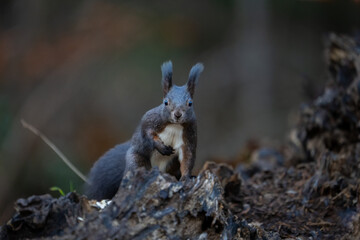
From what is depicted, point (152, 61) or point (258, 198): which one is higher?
point (152, 61)

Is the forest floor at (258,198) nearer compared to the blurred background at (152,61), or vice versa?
the forest floor at (258,198)

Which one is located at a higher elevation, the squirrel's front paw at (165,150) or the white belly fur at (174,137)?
the white belly fur at (174,137)

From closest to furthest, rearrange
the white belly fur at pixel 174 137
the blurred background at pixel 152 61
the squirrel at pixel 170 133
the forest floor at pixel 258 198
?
the forest floor at pixel 258 198 < the squirrel at pixel 170 133 < the white belly fur at pixel 174 137 < the blurred background at pixel 152 61

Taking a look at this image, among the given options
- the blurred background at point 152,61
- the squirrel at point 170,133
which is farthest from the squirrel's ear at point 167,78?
the blurred background at point 152,61

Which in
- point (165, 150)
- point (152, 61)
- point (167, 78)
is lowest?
point (165, 150)

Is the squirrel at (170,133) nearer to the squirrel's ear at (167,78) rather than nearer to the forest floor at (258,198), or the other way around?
the squirrel's ear at (167,78)

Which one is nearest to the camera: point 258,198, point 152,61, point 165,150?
point 165,150

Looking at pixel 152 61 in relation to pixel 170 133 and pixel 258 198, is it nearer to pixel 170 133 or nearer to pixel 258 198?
pixel 258 198

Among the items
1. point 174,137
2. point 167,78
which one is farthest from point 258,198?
point 167,78

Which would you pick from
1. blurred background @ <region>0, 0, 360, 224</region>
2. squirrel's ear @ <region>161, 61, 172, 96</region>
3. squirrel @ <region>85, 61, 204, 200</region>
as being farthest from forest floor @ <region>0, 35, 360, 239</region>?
blurred background @ <region>0, 0, 360, 224</region>

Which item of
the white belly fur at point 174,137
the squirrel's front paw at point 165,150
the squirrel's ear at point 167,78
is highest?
the squirrel's ear at point 167,78
